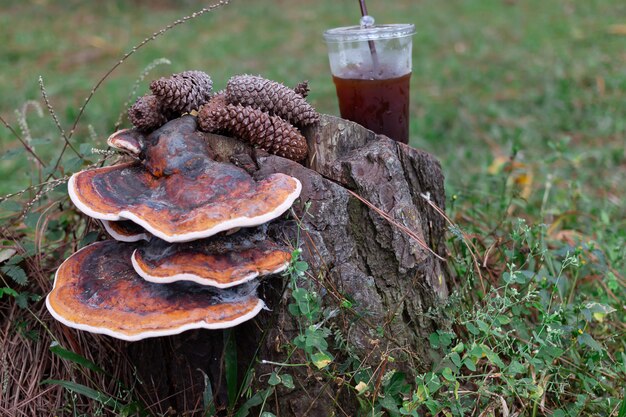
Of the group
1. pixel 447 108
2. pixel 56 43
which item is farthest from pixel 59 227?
pixel 56 43

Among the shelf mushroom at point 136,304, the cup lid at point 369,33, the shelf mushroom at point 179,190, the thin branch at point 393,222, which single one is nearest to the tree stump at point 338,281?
the thin branch at point 393,222

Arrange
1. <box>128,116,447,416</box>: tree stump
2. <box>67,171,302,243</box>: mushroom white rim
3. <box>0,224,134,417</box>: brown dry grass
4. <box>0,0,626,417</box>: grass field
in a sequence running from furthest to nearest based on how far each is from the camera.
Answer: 1. <box>0,0,626,417</box>: grass field
2. <box>0,224,134,417</box>: brown dry grass
3. <box>128,116,447,416</box>: tree stump
4. <box>67,171,302,243</box>: mushroom white rim

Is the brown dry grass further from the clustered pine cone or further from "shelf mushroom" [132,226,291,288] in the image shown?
the clustered pine cone

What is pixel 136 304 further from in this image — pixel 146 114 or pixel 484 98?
pixel 484 98

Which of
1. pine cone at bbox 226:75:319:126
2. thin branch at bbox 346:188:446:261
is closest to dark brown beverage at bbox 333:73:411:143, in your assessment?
pine cone at bbox 226:75:319:126

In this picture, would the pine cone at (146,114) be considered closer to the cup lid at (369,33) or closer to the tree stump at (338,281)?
the tree stump at (338,281)

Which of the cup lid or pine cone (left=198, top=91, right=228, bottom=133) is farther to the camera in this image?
the cup lid
